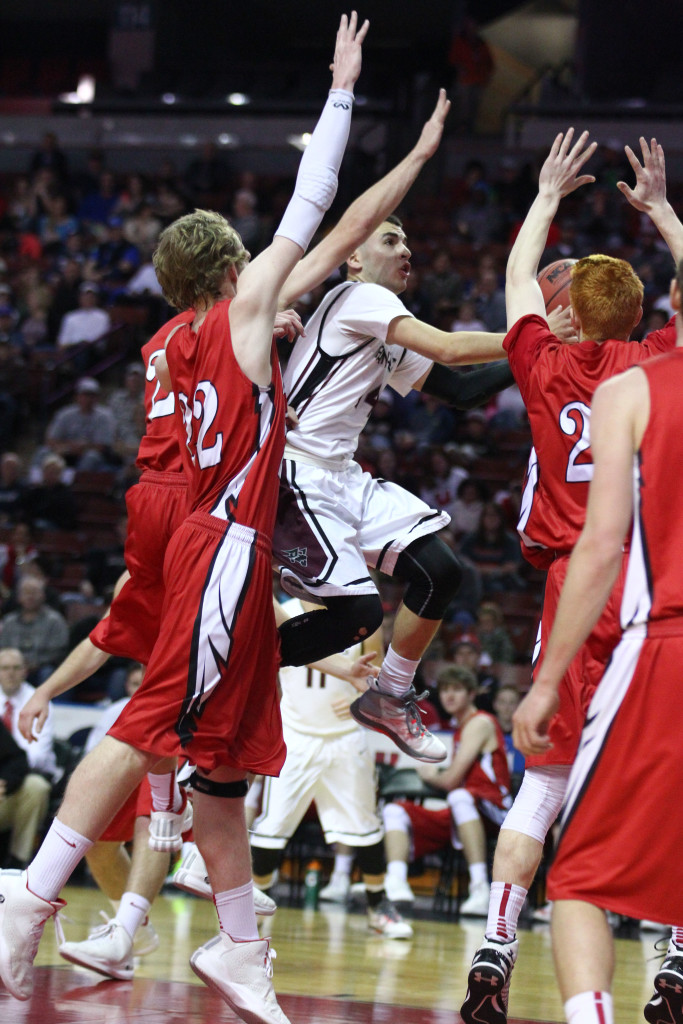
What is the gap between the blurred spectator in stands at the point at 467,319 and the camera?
14.2 m

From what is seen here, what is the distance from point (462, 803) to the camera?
29.3 ft

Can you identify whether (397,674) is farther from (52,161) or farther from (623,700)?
(52,161)

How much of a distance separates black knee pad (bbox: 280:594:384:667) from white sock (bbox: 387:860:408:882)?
470cm

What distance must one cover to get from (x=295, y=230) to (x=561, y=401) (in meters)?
0.97

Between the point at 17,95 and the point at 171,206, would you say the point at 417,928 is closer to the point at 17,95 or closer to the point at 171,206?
the point at 171,206

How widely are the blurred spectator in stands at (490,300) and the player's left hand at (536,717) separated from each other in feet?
36.9

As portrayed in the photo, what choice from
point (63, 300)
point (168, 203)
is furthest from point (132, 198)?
point (63, 300)

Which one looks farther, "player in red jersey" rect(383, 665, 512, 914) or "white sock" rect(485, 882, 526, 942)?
"player in red jersey" rect(383, 665, 512, 914)

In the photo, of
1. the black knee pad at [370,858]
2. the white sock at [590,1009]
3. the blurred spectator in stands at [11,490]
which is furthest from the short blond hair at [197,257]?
the blurred spectator in stands at [11,490]

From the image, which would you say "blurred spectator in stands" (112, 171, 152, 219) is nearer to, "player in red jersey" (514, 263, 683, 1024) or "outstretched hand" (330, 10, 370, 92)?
"outstretched hand" (330, 10, 370, 92)

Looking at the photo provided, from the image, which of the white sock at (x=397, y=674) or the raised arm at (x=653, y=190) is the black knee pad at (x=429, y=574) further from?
the raised arm at (x=653, y=190)

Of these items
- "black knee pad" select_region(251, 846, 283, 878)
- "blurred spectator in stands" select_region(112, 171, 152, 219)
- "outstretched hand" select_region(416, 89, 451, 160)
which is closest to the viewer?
"outstretched hand" select_region(416, 89, 451, 160)

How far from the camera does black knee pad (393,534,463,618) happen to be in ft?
15.5

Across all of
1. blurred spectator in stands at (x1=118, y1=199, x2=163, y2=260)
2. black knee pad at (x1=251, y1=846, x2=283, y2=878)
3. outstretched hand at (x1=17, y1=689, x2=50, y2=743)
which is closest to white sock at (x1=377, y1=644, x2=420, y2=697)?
outstretched hand at (x1=17, y1=689, x2=50, y2=743)
